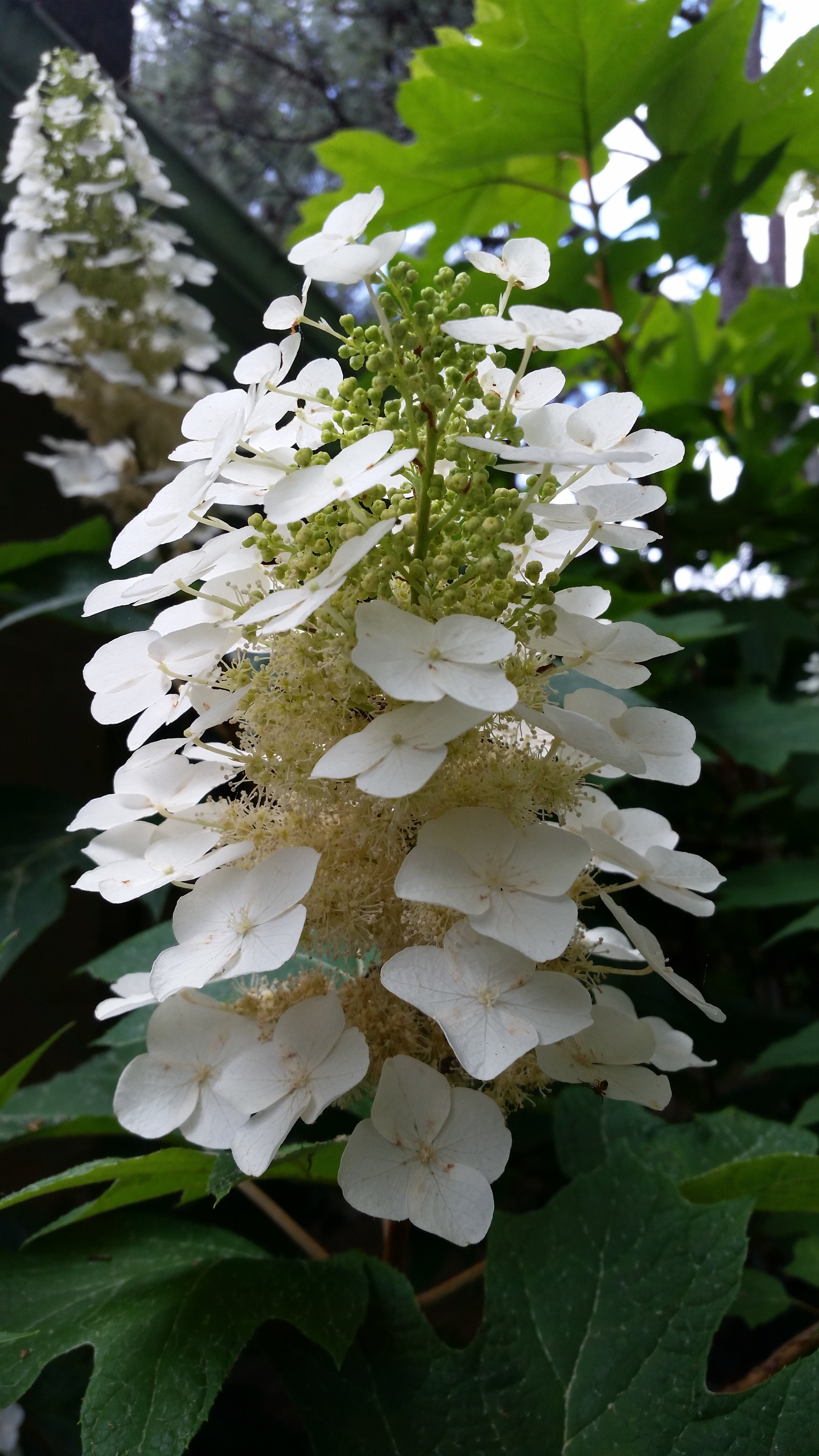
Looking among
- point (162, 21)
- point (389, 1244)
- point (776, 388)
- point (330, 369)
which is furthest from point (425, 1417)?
point (162, 21)

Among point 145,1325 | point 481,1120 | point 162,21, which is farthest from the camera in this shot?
point 162,21

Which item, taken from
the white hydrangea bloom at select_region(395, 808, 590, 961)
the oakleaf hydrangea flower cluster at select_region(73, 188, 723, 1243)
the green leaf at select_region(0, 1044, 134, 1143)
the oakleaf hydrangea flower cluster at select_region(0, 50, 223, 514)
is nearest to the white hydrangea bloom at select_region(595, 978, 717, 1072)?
the oakleaf hydrangea flower cluster at select_region(73, 188, 723, 1243)

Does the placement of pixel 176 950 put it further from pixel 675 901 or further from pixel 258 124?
pixel 258 124

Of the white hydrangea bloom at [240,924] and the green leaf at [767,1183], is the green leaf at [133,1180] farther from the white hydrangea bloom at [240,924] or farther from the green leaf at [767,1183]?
the green leaf at [767,1183]

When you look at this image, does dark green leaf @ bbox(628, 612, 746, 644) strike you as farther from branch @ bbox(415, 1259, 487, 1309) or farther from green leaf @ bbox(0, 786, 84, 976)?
green leaf @ bbox(0, 786, 84, 976)

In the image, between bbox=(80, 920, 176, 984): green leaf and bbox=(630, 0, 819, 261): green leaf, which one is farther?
bbox=(630, 0, 819, 261): green leaf

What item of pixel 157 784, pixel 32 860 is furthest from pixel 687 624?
pixel 32 860
